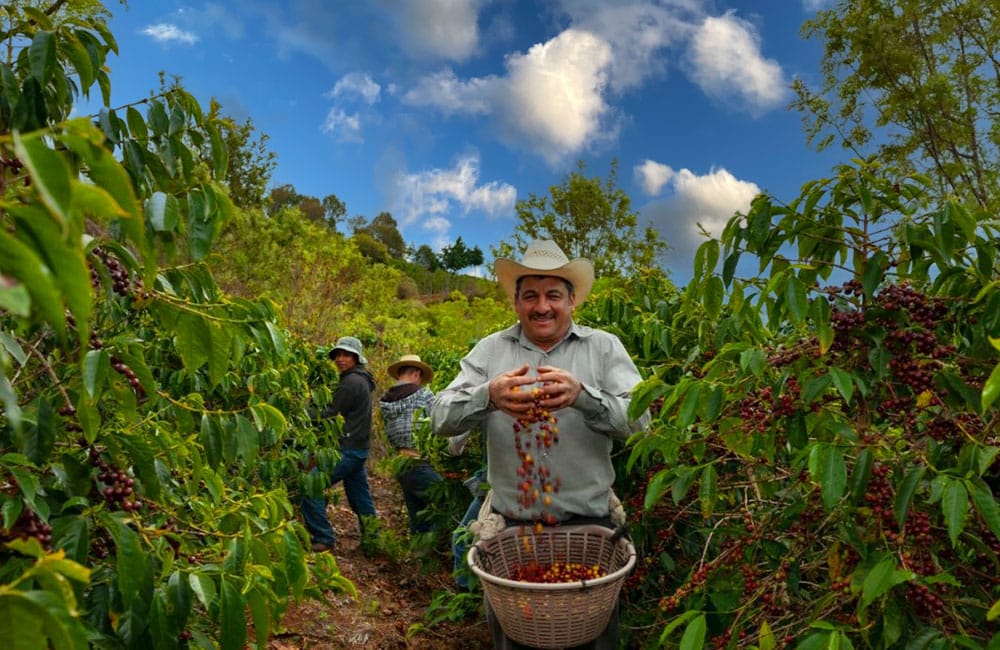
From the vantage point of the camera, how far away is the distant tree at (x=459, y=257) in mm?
54688

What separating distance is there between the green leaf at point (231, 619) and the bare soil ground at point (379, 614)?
1591mm

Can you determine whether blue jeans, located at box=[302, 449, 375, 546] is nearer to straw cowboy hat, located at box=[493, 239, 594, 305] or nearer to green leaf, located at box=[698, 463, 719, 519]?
straw cowboy hat, located at box=[493, 239, 594, 305]

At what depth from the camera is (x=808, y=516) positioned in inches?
68.2

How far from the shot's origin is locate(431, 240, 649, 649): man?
234 centimetres

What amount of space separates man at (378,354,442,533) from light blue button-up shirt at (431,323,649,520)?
7.98ft

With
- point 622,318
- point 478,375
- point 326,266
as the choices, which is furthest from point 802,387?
point 326,266

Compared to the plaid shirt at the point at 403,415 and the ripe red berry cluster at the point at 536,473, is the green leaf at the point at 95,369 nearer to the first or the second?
the ripe red berry cluster at the point at 536,473

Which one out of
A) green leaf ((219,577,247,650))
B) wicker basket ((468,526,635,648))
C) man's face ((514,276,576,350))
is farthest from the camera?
Result: man's face ((514,276,576,350))

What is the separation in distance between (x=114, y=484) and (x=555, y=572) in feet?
4.53

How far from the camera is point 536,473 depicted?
257cm

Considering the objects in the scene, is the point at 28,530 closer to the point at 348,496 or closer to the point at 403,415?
the point at 403,415

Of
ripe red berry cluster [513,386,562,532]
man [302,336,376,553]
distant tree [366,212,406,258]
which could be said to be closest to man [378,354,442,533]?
man [302,336,376,553]

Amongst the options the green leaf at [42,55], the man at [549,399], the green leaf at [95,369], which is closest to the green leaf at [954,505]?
the man at [549,399]

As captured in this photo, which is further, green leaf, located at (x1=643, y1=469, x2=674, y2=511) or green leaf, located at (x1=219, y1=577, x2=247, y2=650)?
green leaf, located at (x1=643, y1=469, x2=674, y2=511)
